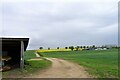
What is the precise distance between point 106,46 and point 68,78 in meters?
93.6

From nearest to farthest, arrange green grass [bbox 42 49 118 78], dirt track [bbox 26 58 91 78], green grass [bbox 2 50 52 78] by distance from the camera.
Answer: dirt track [bbox 26 58 91 78]
green grass [bbox 42 49 118 78]
green grass [bbox 2 50 52 78]

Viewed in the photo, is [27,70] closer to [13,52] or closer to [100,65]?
[100,65]

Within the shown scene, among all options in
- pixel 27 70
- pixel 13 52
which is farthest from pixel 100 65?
pixel 13 52

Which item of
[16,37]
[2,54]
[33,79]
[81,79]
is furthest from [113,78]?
[2,54]

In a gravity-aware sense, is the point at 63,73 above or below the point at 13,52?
below

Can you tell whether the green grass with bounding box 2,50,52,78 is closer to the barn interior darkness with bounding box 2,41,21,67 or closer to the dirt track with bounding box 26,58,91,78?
the dirt track with bounding box 26,58,91,78

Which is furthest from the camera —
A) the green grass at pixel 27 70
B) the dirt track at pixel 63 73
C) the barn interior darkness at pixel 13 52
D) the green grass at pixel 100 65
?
the barn interior darkness at pixel 13 52

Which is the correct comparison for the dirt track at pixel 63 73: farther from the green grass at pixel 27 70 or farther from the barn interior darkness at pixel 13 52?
the barn interior darkness at pixel 13 52

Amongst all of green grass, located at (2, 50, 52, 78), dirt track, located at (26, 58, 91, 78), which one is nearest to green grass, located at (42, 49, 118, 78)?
dirt track, located at (26, 58, 91, 78)

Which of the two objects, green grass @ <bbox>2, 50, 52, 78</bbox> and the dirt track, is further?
green grass @ <bbox>2, 50, 52, 78</bbox>

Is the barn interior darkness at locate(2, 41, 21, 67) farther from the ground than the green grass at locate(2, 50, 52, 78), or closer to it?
farther from the ground

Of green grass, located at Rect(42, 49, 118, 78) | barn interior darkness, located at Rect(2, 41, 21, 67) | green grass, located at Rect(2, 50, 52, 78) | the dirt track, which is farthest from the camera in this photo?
barn interior darkness, located at Rect(2, 41, 21, 67)

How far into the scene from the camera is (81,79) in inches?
621

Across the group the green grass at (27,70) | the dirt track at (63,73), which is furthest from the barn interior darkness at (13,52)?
the dirt track at (63,73)
